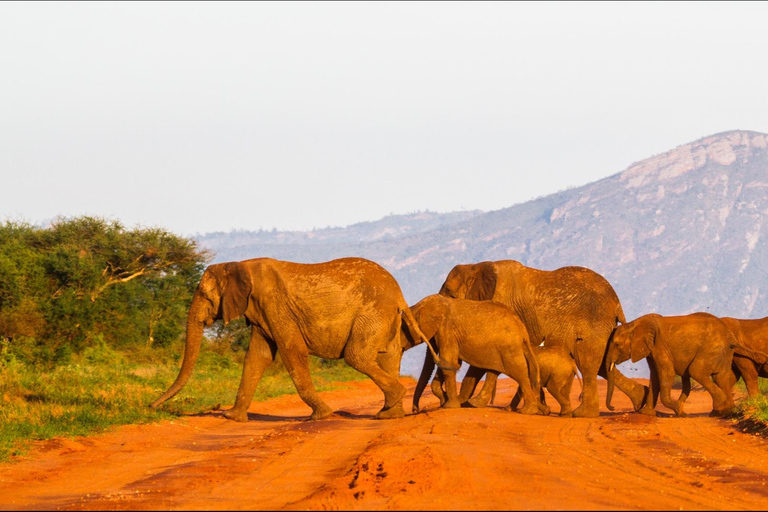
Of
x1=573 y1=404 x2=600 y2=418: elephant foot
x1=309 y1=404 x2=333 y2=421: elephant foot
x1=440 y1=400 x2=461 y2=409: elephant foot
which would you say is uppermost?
x1=309 y1=404 x2=333 y2=421: elephant foot

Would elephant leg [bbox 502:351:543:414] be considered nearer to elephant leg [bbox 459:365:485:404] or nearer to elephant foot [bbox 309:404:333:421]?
elephant leg [bbox 459:365:485:404]

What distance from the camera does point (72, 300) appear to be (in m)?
31.0

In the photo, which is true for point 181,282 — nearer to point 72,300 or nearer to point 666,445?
point 72,300

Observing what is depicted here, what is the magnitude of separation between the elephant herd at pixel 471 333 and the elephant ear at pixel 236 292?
17 millimetres

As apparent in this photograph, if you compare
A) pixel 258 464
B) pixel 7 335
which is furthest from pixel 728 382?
pixel 7 335

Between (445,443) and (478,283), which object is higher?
(478,283)

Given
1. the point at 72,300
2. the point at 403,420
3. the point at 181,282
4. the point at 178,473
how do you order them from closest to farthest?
the point at 178,473, the point at 403,420, the point at 72,300, the point at 181,282

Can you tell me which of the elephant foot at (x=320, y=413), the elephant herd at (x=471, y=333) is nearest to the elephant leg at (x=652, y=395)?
the elephant herd at (x=471, y=333)

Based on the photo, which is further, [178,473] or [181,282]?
[181,282]

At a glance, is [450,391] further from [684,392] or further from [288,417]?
[684,392]

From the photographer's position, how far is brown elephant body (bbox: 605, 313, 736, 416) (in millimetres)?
18594

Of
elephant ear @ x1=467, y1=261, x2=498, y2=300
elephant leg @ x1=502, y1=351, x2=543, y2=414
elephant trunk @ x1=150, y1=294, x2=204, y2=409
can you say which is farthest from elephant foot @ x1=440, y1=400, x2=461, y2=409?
elephant trunk @ x1=150, y1=294, x2=204, y2=409

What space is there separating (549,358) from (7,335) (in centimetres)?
1607

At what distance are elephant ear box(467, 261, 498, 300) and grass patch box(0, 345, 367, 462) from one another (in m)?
5.37
